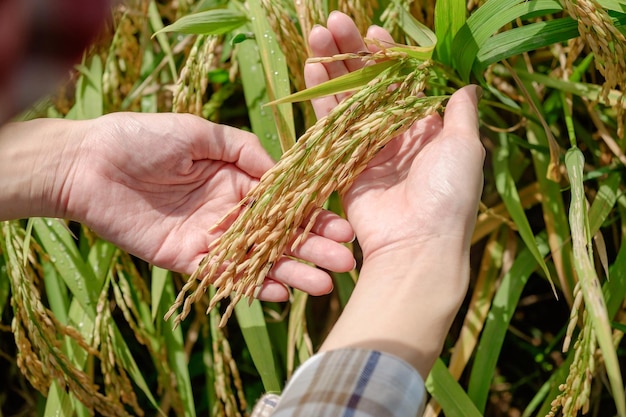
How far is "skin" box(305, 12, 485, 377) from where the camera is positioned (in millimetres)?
1115

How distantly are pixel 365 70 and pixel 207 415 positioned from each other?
1178mm

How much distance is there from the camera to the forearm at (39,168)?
147 cm

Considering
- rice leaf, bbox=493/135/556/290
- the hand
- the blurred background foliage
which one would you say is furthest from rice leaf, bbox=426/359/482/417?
the hand

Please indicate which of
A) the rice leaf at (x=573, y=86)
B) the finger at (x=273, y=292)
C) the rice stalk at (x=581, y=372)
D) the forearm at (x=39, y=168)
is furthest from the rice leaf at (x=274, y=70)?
the rice stalk at (x=581, y=372)

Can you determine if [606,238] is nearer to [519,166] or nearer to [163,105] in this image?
[519,166]

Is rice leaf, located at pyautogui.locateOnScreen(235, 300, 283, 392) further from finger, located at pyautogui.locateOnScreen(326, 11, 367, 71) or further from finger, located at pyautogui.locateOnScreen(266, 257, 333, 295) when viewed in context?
finger, located at pyautogui.locateOnScreen(326, 11, 367, 71)

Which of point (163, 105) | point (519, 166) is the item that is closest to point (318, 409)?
point (519, 166)

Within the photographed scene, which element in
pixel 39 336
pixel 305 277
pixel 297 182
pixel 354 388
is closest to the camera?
pixel 354 388

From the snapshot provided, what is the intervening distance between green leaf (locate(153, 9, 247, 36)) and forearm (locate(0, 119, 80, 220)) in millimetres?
327

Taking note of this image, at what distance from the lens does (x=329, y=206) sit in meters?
1.63

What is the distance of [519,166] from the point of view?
1.79 m

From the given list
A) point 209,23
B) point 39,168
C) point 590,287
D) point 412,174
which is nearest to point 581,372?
point 590,287

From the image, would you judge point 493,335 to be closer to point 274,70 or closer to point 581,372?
point 581,372

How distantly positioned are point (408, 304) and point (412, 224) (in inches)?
6.7
